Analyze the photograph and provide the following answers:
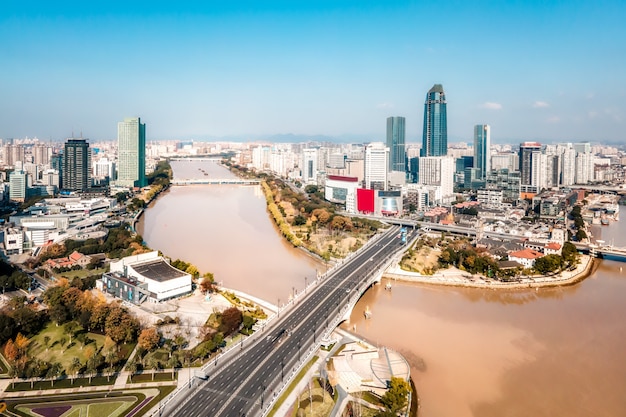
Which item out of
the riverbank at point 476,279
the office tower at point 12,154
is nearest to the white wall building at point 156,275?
the riverbank at point 476,279

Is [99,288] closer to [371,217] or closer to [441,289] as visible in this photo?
[441,289]

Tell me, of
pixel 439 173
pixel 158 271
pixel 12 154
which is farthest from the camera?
pixel 12 154

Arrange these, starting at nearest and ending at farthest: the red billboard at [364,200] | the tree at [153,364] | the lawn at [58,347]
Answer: the tree at [153,364], the lawn at [58,347], the red billboard at [364,200]

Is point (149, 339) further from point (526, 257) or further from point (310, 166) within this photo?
point (310, 166)

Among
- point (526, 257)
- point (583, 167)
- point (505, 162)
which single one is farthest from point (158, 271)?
point (583, 167)

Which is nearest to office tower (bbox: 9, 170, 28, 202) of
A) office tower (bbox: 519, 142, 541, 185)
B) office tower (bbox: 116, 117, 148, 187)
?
office tower (bbox: 116, 117, 148, 187)

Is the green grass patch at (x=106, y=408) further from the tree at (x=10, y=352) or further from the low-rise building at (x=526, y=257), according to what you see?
the low-rise building at (x=526, y=257)

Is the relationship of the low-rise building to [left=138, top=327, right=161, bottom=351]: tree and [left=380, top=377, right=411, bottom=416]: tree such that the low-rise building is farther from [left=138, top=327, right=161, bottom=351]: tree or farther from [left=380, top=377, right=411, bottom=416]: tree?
[left=138, top=327, right=161, bottom=351]: tree

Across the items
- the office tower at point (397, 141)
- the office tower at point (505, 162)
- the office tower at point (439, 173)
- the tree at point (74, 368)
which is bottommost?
the tree at point (74, 368)
